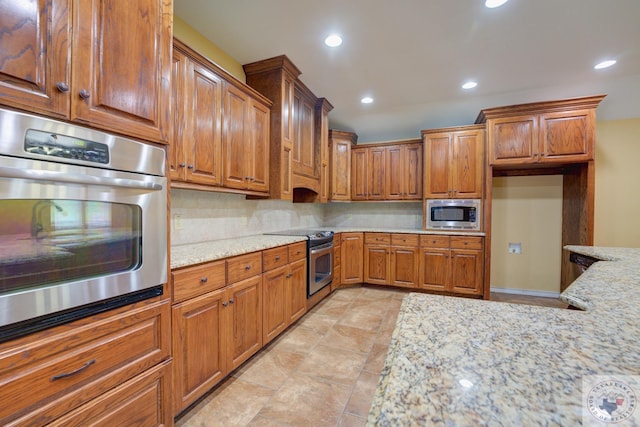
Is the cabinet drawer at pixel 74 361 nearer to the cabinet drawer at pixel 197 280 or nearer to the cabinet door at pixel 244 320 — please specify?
the cabinet drawer at pixel 197 280

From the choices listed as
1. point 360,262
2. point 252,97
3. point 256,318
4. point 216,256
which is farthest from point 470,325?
point 360,262

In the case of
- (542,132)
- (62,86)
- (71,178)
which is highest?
(542,132)

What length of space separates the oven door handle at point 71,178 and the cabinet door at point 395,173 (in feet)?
11.7

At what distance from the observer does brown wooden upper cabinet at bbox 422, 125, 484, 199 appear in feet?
11.8

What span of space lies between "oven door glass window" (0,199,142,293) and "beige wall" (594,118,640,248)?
17.0ft

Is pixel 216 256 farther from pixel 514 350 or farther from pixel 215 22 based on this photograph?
pixel 215 22

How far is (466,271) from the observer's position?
11.5 feet

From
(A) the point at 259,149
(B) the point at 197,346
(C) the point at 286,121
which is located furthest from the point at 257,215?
(B) the point at 197,346

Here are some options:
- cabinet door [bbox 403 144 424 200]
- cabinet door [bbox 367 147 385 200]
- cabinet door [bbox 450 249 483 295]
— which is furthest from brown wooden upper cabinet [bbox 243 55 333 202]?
cabinet door [bbox 450 249 483 295]

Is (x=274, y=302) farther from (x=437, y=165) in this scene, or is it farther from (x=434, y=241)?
(x=437, y=165)

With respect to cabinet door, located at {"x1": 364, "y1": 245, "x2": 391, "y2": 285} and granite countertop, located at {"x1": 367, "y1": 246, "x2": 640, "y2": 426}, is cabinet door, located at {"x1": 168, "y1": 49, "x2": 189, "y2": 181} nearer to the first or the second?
granite countertop, located at {"x1": 367, "y1": 246, "x2": 640, "y2": 426}

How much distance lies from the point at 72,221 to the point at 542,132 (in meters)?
4.40

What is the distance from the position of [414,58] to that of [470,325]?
2549 mm

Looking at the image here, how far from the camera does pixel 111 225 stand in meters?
1.09
